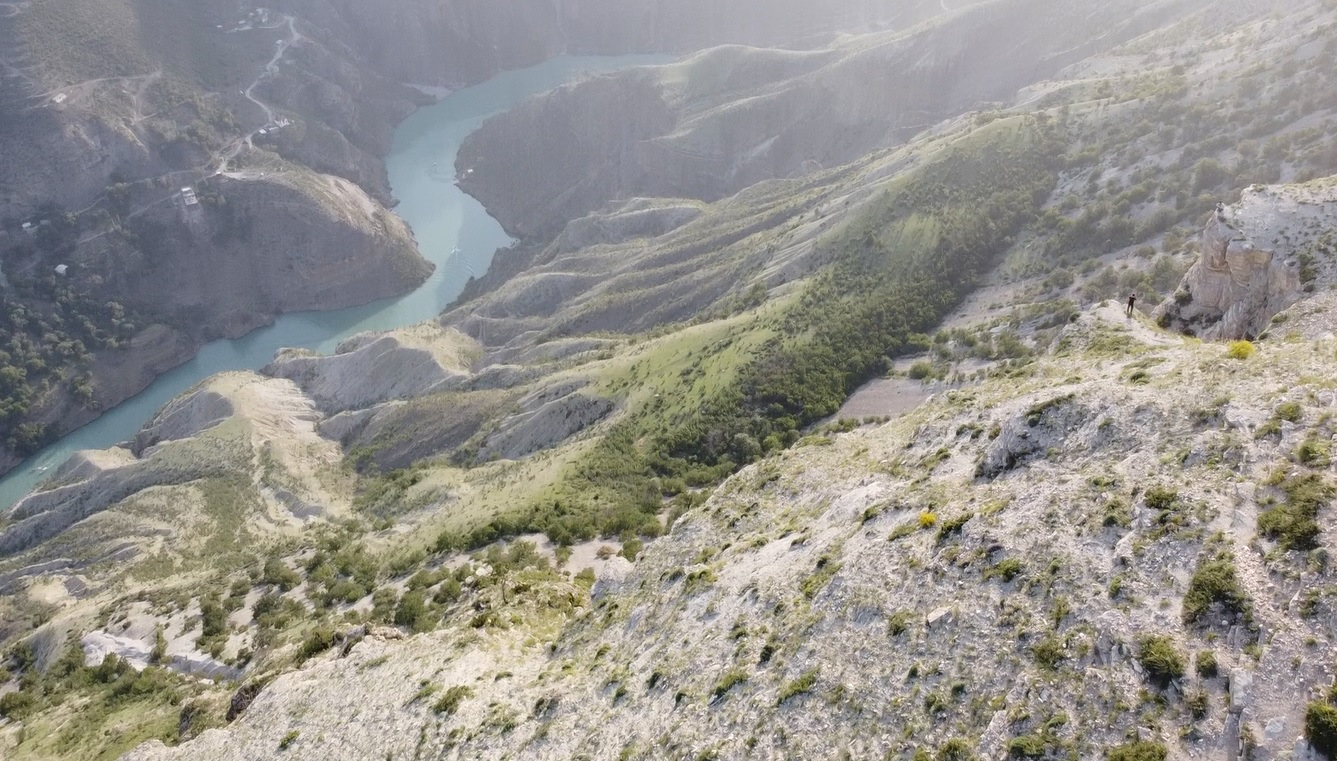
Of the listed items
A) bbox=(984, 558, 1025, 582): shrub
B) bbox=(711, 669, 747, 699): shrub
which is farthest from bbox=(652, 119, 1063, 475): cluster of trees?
bbox=(984, 558, 1025, 582): shrub

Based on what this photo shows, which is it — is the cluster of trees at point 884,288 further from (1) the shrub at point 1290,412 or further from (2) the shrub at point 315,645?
(1) the shrub at point 1290,412

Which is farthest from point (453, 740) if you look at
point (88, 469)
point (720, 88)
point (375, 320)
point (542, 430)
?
point (720, 88)

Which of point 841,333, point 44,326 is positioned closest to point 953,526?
point 841,333

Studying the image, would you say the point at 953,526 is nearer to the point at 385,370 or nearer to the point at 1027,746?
the point at 1027,746

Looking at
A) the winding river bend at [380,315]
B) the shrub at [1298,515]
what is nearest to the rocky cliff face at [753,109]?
the winding river bend at [380,315]

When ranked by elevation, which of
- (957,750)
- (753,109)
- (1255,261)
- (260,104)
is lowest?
(957,750)

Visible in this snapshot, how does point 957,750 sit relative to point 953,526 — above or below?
below
